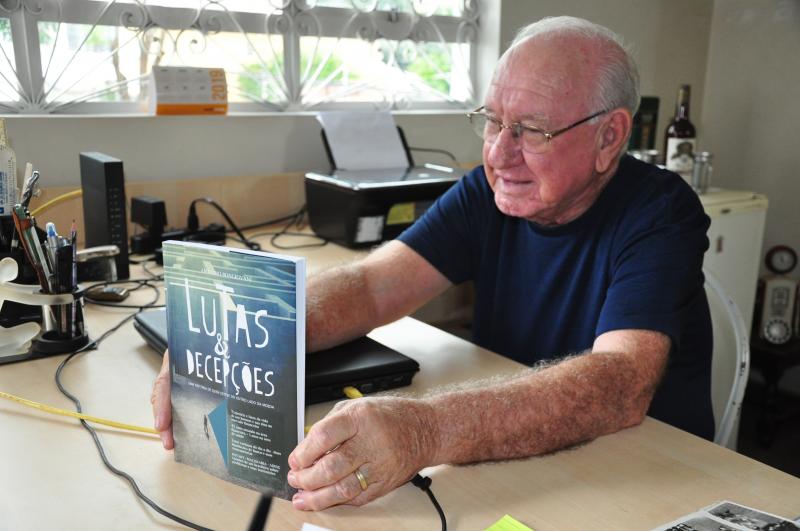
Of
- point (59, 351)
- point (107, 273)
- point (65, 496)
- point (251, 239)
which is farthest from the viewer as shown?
point (251, 239)

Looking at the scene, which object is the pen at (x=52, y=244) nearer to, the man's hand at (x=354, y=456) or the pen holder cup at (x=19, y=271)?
the pen holder cup at (x=19, y=271)

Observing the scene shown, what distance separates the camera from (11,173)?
121cm

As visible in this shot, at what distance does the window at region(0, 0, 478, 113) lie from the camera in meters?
1.82

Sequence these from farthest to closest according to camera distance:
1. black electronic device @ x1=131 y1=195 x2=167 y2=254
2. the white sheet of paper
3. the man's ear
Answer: the white sheet of paper < black electronic device @ x1=131 y1=195 x2=167 y2=254 < the man's ear

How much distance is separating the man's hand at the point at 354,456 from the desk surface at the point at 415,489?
25mm

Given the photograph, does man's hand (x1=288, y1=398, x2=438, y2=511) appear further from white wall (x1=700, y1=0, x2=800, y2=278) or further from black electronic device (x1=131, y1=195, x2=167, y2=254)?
white wall (x1=700, y1=0, x2=800, y2=278)

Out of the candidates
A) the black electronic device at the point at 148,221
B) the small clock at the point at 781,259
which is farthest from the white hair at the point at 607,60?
the small clock at the point at 781,259

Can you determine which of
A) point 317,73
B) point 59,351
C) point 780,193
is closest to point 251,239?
point 317,73

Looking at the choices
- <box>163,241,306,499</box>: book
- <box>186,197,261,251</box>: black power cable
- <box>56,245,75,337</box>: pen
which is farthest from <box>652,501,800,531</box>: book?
<box>186,197,261,251</box>: black power cable

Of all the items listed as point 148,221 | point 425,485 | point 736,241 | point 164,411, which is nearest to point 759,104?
point 736,241

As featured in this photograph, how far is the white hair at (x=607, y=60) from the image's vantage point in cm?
115

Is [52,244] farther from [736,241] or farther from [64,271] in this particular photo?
[736,241]

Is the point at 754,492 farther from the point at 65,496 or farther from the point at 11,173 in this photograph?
the point at 11,173

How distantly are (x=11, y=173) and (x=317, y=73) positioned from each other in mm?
1209
